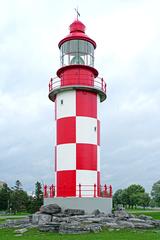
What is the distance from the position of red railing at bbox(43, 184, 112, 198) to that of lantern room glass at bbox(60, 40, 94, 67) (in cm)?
708

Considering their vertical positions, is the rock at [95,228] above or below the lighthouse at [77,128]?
below

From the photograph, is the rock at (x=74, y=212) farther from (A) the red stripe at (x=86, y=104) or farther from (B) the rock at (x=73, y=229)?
(A) the red stripe at (x=86, y=104)

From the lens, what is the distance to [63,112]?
19969 mm

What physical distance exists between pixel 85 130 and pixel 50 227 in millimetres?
5806

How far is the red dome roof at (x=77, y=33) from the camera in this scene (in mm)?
20312

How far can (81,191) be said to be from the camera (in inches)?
750

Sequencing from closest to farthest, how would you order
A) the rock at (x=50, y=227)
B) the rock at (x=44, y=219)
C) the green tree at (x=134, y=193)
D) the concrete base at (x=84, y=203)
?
the rock at (x=50, y=227) → the rock at (x=44, y=219) → the concrete base at (x=84, y=203) → the green tree at (x=134, y=193)

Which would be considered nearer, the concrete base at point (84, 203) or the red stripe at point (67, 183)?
the concrete base at point (84, 203)

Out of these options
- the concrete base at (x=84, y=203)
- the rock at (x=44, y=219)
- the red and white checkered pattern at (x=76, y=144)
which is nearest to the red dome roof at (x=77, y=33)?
the red and white checkered pattern at (x=76, y=144)

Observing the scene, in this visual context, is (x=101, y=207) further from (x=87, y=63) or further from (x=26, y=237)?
(x=87, y=63)

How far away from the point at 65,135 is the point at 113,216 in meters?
4.99

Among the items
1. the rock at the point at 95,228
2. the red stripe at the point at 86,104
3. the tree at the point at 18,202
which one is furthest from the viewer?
the tree at the point at 18,202

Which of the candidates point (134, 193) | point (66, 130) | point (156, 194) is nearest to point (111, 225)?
point (66, 130)

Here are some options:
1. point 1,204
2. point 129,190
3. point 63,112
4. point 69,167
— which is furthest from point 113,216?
point 129,190
